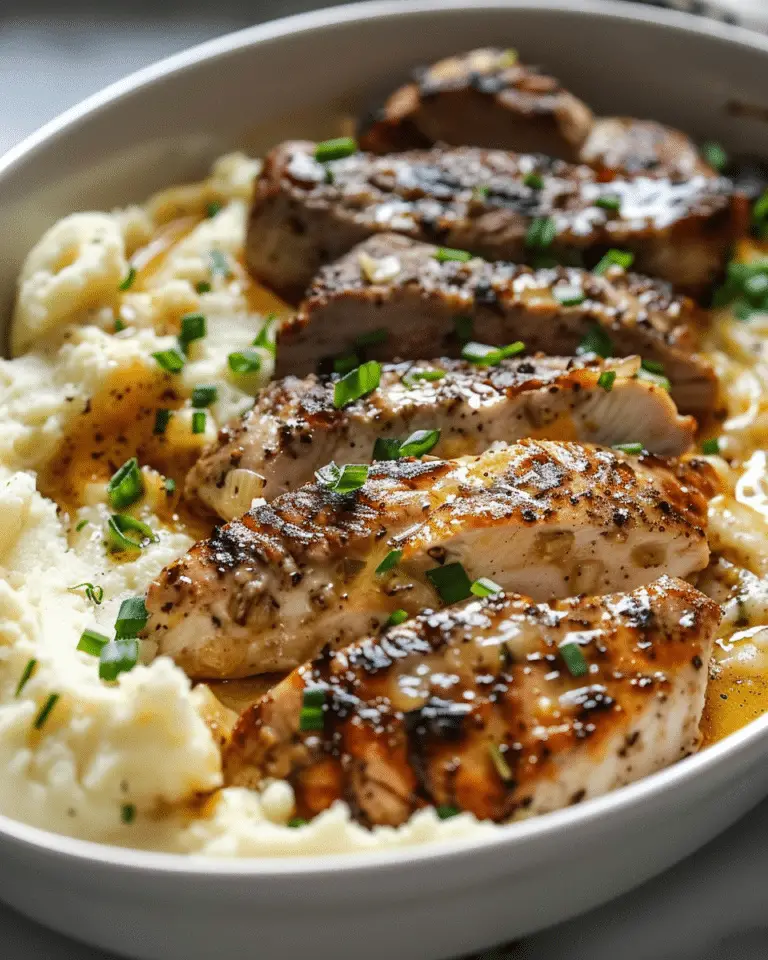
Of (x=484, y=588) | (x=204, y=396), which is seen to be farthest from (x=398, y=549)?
(x=204, y=396)

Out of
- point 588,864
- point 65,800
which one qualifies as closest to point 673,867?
point 588,864

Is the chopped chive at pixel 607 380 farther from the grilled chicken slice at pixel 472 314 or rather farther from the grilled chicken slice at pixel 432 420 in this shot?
the grilled chicken slice at pixel 472 314

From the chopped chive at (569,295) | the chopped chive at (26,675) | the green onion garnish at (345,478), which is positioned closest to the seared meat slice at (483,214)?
the chopped chive at (569,295)

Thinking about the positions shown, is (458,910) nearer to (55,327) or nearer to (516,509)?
(516,509)

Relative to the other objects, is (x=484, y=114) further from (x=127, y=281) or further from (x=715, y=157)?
(x=127, y=281)

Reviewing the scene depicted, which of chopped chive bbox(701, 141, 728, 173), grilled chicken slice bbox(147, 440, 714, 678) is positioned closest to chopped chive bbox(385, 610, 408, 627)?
grilled chicken slice bbox(147, 440, 714, 678)

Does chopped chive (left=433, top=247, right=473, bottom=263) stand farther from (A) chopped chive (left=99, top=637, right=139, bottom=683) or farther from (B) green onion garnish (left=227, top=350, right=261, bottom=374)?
(A) chopped chive (left=99, top=637, right=139, bottom=683)
